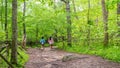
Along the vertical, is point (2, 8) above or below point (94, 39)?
above

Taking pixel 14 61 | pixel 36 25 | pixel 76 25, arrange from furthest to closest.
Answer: pixel 36 25 < pixel 76 25 < pixel 14 61

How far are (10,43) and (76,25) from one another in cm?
1903

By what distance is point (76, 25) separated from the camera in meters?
30.1

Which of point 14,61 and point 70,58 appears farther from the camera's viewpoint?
point 70,58

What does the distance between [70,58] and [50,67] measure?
293 cm

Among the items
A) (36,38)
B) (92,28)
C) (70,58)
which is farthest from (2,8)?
(36,38)

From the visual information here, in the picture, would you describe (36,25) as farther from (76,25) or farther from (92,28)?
(92,28)

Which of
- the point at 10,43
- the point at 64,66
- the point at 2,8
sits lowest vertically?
the point at 64,66

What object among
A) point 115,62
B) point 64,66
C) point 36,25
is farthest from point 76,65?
point 36,25

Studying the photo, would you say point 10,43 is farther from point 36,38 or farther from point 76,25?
point 36,38

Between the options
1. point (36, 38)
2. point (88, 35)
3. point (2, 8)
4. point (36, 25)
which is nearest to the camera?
point (2, 8)

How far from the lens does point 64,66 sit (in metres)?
12.8

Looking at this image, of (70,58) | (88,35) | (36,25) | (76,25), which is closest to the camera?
(70,58)

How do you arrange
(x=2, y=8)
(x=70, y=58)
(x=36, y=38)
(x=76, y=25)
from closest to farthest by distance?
(x=70, y=58) < (x=2, y=8) < (x=76, y=25) < (x=36, y=38)
